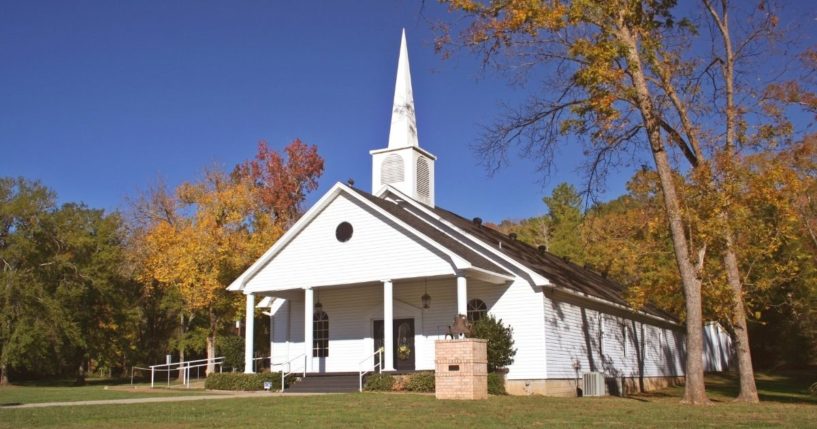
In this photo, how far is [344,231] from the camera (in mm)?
24062

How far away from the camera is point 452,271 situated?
21.3 meters

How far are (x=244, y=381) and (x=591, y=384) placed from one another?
11096mm

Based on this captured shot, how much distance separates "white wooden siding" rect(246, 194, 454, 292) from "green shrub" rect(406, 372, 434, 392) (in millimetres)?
2999

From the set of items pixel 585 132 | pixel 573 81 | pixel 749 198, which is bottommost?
pixel 749 198

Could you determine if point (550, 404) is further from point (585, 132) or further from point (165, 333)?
point (165, 333)

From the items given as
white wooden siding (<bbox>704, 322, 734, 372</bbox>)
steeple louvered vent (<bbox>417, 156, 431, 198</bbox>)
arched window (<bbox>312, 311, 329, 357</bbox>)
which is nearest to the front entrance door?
arched window (<bbox>312, 311, 329, 357</bbox>)

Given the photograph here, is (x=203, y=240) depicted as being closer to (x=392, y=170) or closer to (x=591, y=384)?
(x=392, y=170)

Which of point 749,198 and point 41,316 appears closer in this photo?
point 749,198

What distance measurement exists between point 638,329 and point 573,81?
15.0 meters

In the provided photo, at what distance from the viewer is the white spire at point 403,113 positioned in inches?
1097

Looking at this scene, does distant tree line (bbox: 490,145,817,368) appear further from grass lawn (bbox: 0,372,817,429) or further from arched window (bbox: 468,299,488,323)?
grass lawn (bbox: 0,372,817,429)

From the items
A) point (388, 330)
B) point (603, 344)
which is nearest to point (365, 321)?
point (388, 330)

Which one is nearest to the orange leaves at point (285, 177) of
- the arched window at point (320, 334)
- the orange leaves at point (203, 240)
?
the orange leaves at point (203, 240)

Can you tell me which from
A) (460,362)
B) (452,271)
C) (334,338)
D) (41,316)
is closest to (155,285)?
(41,316)
